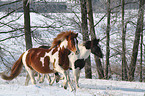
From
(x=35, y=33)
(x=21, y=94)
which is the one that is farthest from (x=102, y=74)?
(x=21, y=94)

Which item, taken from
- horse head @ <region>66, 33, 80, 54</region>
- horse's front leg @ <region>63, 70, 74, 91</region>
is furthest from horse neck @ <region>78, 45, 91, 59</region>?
horse head @ <region>66, 33, 80, 54</region>

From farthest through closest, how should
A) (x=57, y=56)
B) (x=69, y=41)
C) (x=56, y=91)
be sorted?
1. (x=57, y=56)
2. (x=69, y=41)
3. (x=56, y=91)

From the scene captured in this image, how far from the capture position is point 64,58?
22.9 ft

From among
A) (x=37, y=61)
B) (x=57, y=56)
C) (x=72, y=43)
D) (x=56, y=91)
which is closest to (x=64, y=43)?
(x=72, y=43)

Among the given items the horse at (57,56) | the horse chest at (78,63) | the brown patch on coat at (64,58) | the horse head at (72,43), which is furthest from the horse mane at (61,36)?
the horse chest at (78,63)

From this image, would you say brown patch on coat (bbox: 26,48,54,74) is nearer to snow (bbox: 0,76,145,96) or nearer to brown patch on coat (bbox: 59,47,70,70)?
brown patch on coat (bbox: 59,47,70,70)

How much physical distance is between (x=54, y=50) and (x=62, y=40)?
1.38 ft

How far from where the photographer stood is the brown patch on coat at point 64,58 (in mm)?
6902

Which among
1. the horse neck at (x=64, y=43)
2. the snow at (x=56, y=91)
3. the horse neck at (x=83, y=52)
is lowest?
the snow at (x=56, y=91)

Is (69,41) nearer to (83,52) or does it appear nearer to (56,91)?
(83,52)

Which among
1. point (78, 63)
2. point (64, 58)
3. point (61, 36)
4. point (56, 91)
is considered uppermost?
point (61, 36)

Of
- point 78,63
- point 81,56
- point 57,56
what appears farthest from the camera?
point 81,56

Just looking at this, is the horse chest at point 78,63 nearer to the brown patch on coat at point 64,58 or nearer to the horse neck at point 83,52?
the horse neck at point 83,52

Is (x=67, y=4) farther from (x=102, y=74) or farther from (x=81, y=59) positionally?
(x=81, y=59)
